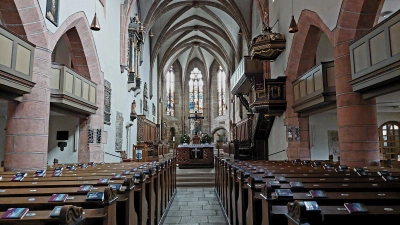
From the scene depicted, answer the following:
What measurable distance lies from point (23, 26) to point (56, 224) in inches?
260

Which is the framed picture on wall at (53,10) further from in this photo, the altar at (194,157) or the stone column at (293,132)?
the stone column at (293,132)

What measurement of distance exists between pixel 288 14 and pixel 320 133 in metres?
5.02

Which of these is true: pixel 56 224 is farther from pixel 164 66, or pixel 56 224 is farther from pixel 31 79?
pixel 164 66

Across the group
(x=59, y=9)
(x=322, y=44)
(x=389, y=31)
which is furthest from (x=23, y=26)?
(x=322, y=44)

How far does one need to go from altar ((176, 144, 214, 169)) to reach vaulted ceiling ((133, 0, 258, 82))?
8.37m

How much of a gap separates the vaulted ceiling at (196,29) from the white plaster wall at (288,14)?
17.5 ft

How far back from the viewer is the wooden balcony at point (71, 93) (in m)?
7.99

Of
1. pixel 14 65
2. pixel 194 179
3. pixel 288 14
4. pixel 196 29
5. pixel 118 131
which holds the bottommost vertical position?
pixel 194 179

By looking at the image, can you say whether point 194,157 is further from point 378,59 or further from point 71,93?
point 378,59

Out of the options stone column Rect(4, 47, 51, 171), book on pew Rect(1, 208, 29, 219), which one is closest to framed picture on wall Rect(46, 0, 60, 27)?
stone column Rect(4, 47, 51, 171)

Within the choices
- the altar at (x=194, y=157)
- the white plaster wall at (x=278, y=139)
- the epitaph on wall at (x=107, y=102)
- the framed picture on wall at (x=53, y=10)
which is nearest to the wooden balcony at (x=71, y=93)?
the epitaph on wall at (x=107, y=102)

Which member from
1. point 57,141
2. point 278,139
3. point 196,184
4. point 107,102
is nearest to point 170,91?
point 107,102

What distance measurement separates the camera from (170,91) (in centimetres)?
3086

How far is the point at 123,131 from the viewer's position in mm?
14383
